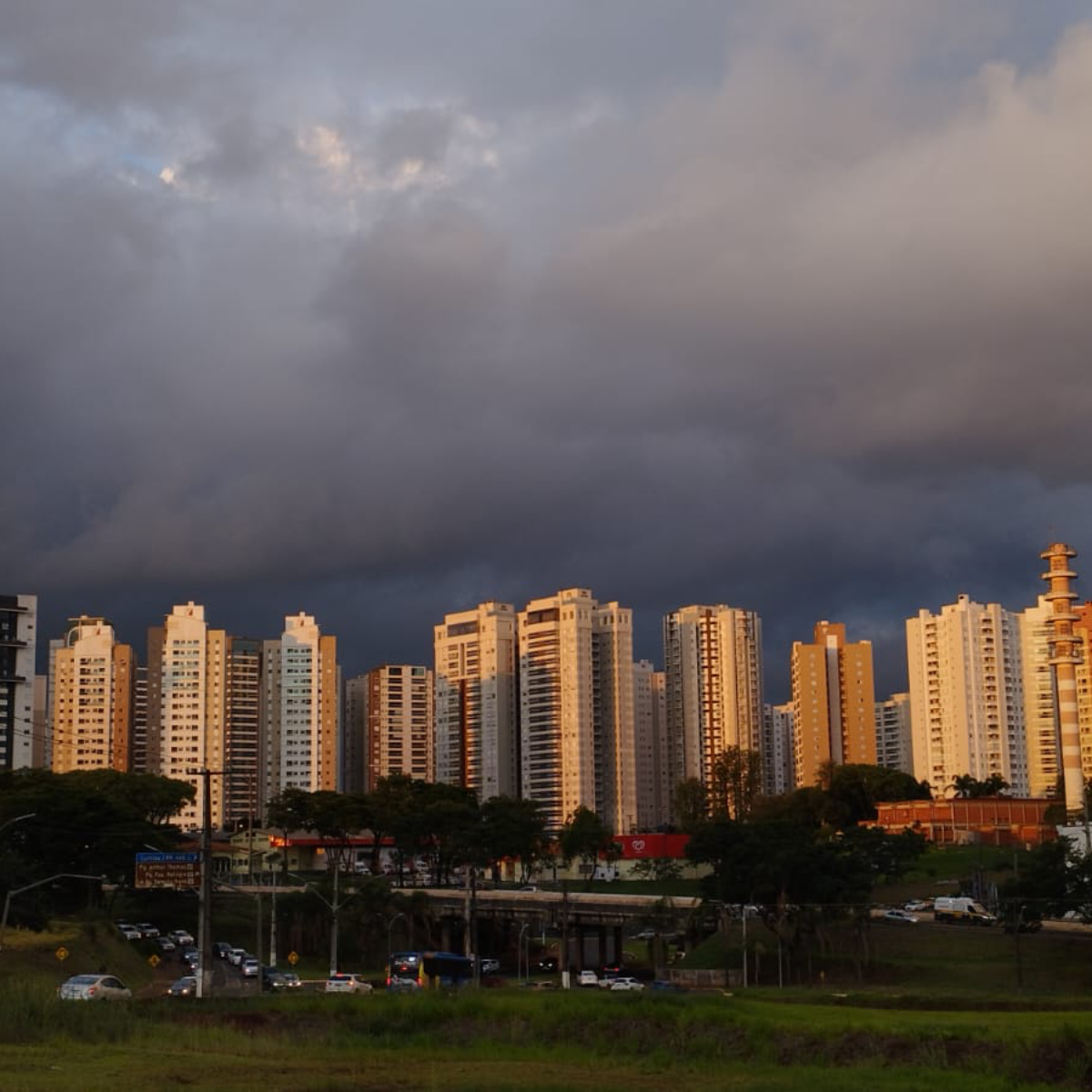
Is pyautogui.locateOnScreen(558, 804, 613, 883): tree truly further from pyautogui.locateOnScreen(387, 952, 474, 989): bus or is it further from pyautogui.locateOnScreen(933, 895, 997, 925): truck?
pyautogui.locateOnScreen(387, 952, 474, 989): bus

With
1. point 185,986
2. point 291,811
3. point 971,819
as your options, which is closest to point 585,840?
point 291,811

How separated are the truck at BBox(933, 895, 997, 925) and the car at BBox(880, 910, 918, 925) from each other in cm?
213

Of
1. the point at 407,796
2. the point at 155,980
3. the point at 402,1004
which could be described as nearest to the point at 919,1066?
the point at 402,1004

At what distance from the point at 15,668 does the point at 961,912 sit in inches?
4686

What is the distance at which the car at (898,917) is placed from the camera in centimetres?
10525

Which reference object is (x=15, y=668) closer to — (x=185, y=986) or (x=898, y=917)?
(x=185, y=986)

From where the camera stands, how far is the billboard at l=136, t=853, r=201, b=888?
261 feet

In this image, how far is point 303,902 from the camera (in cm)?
12731

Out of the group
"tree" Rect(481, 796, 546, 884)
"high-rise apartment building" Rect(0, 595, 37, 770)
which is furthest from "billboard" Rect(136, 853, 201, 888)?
"high-rise apartment building" Rect(0, 595, 37, 770)

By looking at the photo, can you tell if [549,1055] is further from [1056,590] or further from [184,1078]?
[1056,590]

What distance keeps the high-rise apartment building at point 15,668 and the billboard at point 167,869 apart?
4292 inches

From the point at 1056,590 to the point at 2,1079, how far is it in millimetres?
129692

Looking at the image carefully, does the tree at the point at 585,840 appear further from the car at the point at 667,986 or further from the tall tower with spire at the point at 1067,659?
the car at the point at 667,986

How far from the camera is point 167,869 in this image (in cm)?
8050
